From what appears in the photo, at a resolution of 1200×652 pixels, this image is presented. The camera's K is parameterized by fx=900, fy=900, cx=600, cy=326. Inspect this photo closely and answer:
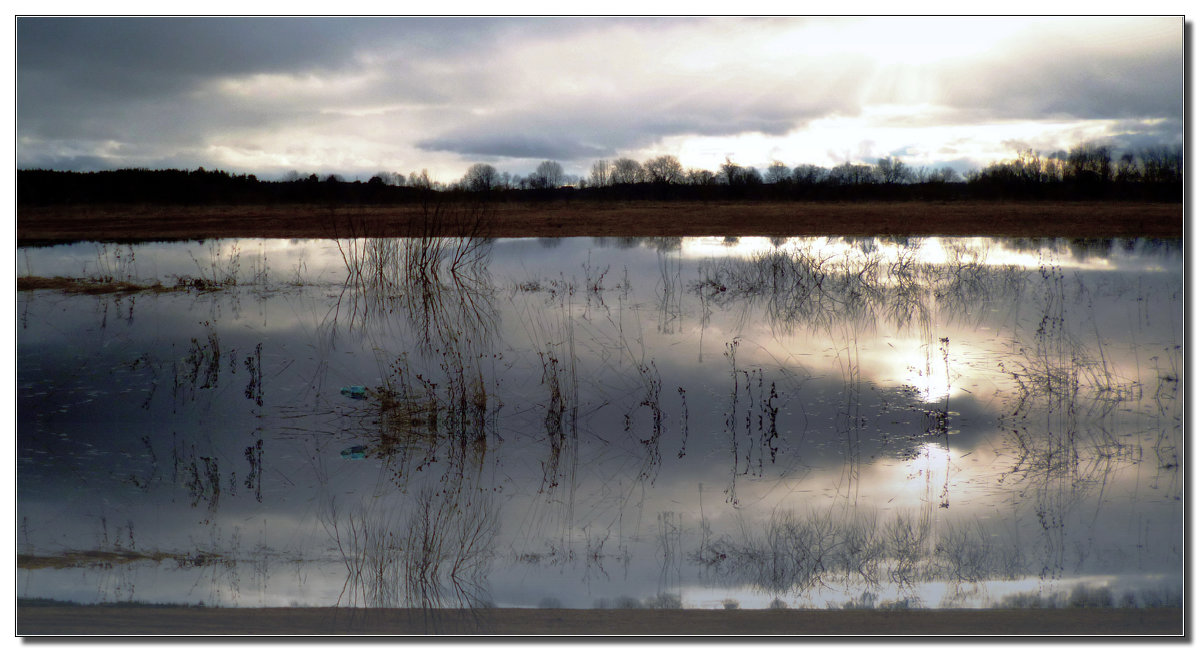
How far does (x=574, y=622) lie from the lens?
14.3 ft

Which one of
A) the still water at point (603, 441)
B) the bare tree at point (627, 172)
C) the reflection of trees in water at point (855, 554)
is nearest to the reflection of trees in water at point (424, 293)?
the still water at point (603, 441)

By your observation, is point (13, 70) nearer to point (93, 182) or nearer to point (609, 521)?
point (609, 521)

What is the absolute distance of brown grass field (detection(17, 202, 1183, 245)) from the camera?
61.3 feet

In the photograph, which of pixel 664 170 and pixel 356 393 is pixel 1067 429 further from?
pixel 664 170

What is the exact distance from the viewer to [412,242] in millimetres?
12320

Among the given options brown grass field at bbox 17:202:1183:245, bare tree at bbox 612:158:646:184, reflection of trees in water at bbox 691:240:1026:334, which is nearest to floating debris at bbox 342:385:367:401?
reflection of trees in water at bbox 691:240:1026:334

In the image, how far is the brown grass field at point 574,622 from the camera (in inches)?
169

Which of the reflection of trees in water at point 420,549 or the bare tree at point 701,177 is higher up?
the bare tree at point 701,177

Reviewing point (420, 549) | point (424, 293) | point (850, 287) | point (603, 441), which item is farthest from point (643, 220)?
point (420, 549)

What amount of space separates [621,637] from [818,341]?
543 centimetres

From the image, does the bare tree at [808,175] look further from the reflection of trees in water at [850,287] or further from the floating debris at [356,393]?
the floating debris at [356,393]

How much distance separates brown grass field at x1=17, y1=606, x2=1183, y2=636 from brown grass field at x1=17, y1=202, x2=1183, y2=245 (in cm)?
1143

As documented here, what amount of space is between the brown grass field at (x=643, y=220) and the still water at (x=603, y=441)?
6.57 m

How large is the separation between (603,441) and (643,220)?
15.9m
